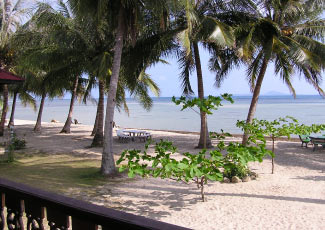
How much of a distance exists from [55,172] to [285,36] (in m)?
9.77

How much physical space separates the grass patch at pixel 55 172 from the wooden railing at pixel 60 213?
604cm

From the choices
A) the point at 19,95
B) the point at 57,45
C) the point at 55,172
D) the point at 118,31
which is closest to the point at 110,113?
the point at 118,31

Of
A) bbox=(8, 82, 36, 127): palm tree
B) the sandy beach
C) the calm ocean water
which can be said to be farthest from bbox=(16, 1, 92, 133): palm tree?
the calm ocean water

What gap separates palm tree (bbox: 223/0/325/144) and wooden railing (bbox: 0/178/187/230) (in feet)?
32.7

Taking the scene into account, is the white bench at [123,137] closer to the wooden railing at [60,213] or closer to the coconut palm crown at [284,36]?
the coconut palm crown at [284,36]

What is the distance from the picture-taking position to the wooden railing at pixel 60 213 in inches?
45.4

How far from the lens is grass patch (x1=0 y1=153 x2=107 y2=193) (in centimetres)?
801

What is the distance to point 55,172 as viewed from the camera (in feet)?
30.9

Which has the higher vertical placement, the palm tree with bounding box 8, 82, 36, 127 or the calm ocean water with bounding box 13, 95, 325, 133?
the palm tree with bounding box 8, 82, 36, 127

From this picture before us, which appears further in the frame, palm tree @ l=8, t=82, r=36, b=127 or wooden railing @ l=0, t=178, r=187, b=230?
palm tree @ l=8, t=82, r=36, b=127

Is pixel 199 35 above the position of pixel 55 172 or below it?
above

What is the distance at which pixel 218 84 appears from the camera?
53.9ft

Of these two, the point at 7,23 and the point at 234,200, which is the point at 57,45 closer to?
the point at 7,23

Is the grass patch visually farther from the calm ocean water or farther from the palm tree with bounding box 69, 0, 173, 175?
the calm ocean water
